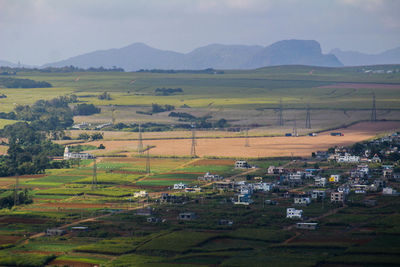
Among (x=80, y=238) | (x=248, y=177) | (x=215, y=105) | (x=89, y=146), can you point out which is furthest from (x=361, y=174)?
(x=215, y=105)

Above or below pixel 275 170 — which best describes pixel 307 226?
below

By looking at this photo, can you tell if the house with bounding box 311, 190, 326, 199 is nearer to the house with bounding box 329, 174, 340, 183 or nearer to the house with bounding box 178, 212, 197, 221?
the house with bounding box 329, 174, 340, 183

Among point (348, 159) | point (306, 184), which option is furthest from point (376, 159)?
point (306, 184)

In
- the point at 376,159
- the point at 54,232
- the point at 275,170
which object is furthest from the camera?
the point at 376,159

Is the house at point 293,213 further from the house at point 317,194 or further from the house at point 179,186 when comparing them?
the house at point 179,186

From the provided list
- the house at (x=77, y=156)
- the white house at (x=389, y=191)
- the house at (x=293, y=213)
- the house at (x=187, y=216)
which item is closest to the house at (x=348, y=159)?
the white house at (x=389, y=191)

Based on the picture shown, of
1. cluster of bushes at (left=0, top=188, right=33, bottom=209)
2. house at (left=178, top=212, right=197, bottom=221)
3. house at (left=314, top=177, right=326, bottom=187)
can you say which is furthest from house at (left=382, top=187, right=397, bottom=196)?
cluster of bushes at (left=0, top=188, right=33, bottom=209)

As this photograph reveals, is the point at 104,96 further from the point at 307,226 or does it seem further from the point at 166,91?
the point at 307,226

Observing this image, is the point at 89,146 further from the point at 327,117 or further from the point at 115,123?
the point at 327,117
